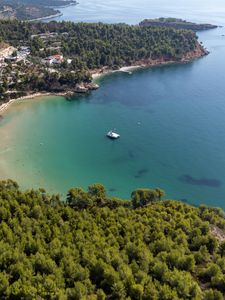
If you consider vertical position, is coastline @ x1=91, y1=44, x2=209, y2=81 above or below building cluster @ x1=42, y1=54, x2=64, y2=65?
below

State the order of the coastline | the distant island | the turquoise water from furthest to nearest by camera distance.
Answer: the coastline → the distant island → the turquoise water

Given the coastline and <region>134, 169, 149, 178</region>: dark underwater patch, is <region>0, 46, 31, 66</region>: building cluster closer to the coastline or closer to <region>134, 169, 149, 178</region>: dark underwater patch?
the coastline

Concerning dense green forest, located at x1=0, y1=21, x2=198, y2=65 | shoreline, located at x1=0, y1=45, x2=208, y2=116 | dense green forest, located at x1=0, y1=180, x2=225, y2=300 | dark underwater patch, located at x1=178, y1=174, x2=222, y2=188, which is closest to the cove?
dark underwater patch, located at x1=178, y1=174, x2=222, y2=188

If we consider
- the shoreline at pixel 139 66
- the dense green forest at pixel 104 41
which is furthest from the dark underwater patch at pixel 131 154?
the dense green forest at pixel 104 41

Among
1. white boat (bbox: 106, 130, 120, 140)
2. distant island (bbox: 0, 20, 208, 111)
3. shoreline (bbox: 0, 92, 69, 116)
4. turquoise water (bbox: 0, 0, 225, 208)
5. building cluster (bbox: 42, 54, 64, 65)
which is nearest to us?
turquoise water (bbox: 0, 0, 225, 208)

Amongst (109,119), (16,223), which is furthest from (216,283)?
(109,119)

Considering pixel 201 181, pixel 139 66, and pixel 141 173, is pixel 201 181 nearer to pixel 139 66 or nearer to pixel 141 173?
pixel 141 173
